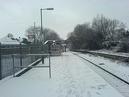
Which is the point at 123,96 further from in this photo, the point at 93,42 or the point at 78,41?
the point at 78,41

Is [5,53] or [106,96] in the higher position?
[5,53]

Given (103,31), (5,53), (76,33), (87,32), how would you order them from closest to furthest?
1. (5,53)
2. (87,32)
3. (103,31)
4. (76,33)

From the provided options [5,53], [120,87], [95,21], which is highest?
[95,21]

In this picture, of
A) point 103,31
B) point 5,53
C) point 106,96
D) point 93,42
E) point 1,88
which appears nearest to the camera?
point 106,96

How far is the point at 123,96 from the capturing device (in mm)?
9898

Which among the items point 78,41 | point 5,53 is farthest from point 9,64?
point 78,41

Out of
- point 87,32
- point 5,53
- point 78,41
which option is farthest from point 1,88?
point 78,41

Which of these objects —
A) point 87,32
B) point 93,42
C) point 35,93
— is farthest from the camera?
point 87,32

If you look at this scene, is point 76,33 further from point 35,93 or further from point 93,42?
point 35,93

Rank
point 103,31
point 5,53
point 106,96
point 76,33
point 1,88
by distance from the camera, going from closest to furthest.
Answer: point 106,96
point 1,88
point 5,53
point 103,31
point 76,33

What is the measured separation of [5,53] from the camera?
1527cm

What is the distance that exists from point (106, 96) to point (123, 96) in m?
0.64

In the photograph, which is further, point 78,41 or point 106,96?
point 78,41

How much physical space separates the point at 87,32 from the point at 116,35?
1424 cm
